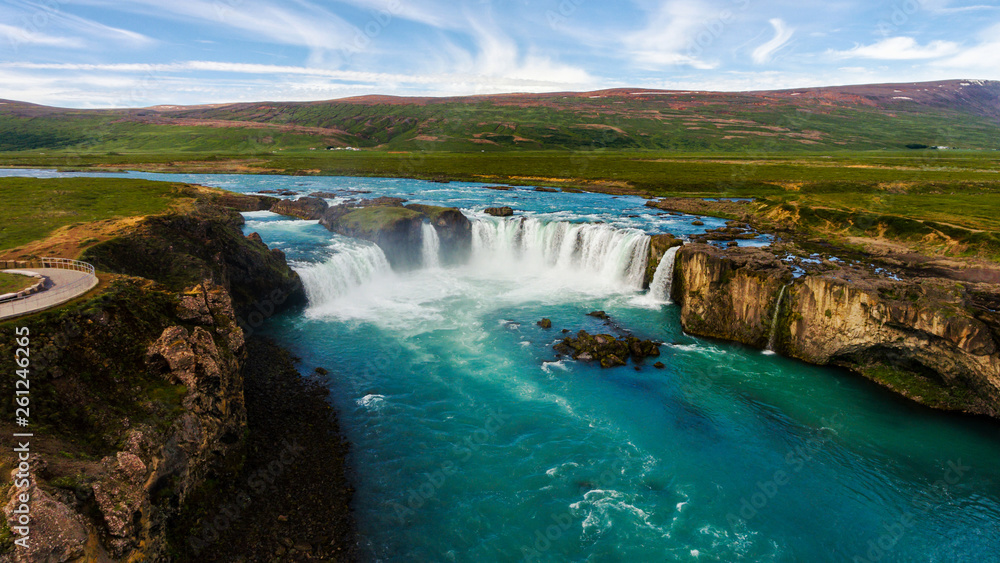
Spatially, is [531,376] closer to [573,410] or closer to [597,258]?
[573,410]

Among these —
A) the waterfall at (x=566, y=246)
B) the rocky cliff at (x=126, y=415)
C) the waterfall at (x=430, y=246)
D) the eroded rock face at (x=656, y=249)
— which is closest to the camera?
the rocky cliff at (x=126, y=415)

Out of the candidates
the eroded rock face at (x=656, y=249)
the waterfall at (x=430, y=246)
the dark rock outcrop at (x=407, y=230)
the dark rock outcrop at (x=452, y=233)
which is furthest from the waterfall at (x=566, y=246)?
the waterfall at (x=430, y=246)

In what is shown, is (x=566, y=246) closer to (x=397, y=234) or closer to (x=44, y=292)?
(x=397, y=234)

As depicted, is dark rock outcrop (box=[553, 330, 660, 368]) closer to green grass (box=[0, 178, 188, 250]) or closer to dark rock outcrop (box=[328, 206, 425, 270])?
dark rock outcrop (box=[328, 206, 425, 270])

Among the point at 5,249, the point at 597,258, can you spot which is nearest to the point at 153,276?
the point at 5,249

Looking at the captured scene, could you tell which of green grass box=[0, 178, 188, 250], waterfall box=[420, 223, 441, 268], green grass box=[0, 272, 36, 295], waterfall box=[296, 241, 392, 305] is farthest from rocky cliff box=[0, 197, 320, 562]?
waterfall box=[420, 223, 441, 268]

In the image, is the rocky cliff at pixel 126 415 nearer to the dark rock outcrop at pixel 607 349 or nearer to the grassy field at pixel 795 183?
the grassy field at pixel 795 183

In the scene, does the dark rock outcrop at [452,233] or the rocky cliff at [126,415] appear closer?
the rocky cliff at [126,415]
